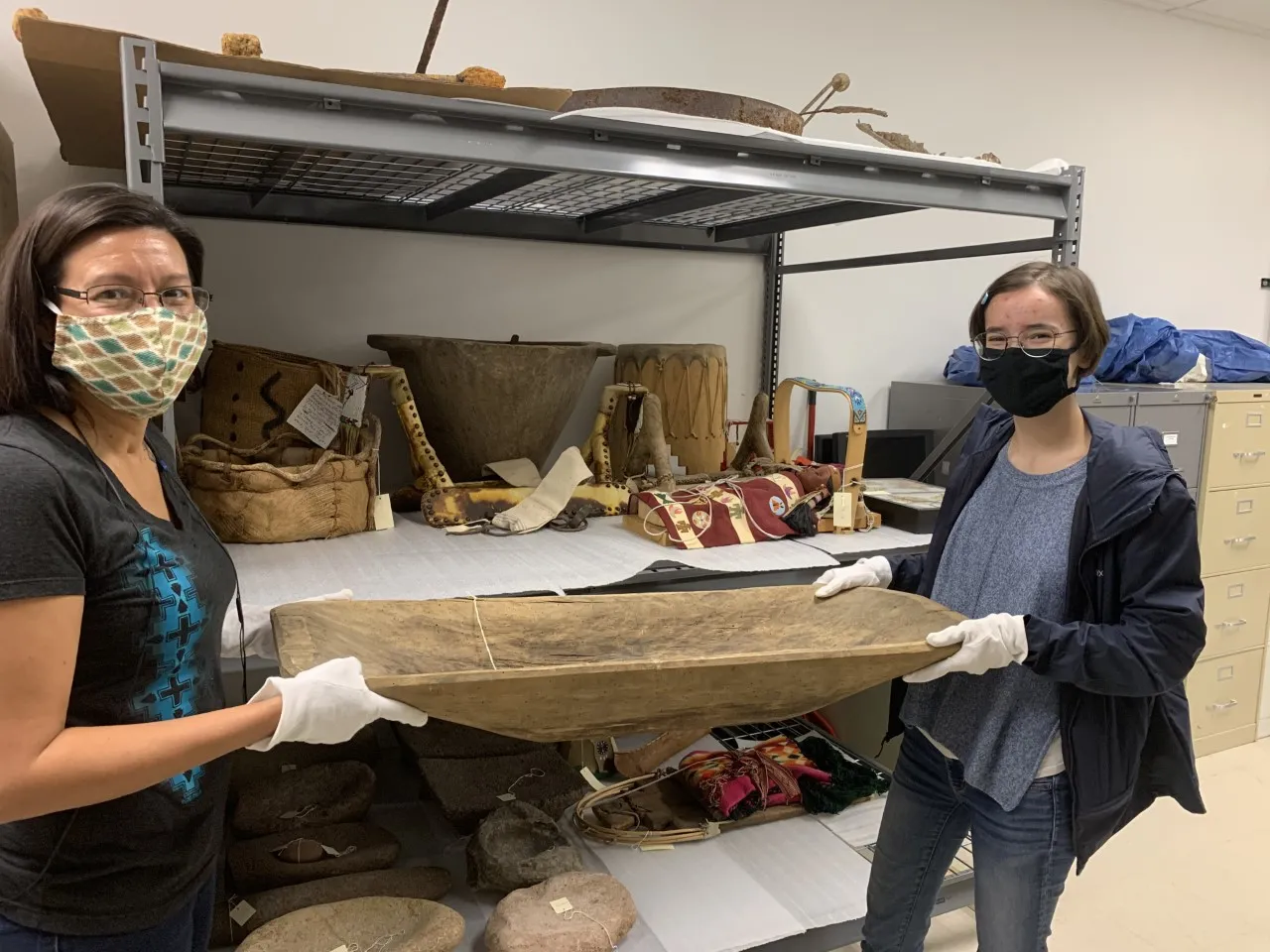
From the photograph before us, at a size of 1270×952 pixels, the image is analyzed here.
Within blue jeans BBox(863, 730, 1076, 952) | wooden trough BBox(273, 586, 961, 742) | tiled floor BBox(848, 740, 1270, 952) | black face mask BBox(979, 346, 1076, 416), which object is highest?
black face mask BBox(979, 346, 1076, 416)

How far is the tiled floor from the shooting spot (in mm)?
2180

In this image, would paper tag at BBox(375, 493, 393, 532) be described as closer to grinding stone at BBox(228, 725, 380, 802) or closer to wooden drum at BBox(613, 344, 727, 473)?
grinding stone at BBox(228, 725, 380, 802)

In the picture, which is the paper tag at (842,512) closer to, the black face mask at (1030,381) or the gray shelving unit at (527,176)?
the gray shelving unit at (527,176)

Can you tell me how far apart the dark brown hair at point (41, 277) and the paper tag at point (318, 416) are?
994mm

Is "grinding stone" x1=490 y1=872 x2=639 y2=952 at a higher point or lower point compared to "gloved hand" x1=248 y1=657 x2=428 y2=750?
lower

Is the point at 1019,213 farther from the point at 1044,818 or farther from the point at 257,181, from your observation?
the point at 257,181

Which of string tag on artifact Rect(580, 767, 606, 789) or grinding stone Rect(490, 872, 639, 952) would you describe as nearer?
grinding stone Rect(490, 872, 639, 952)

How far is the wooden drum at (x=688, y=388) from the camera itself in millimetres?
2486

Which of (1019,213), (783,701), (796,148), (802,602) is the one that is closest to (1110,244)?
(1019,213)

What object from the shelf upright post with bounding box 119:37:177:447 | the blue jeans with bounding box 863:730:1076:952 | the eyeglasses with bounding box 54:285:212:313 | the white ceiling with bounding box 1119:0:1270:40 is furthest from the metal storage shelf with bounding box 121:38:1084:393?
the white ceiling with bounding box 1119:0:1270:40

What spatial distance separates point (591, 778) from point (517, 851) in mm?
368

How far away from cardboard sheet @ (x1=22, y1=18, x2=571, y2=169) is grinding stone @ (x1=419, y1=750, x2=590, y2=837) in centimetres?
142

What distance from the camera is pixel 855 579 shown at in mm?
1642

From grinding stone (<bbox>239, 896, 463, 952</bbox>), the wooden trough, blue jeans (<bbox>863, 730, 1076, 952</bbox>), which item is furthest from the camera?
grinding stone (<bbox>239, 896, 463, 952</bbox>)
